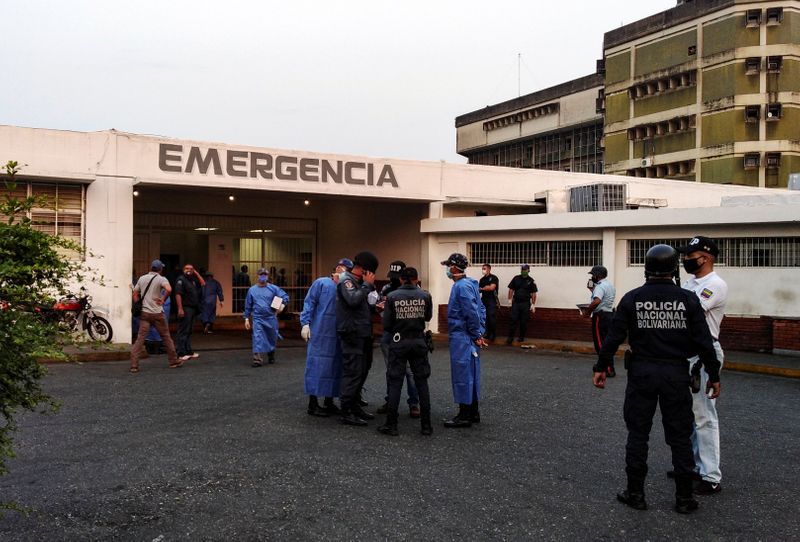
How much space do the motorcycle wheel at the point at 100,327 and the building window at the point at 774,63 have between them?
44567 millimetres

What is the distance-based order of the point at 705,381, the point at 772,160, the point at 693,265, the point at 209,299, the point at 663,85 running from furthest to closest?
the point at 663,85, the point at 772,160, the point at 209,299, the point at 693,265, the point at 705,381

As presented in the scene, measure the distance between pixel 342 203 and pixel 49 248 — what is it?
19.6 m

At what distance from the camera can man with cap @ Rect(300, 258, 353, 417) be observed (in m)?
8.18

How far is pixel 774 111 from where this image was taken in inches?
1750

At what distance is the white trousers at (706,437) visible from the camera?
5.38 meters

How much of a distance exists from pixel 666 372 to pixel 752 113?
46.8 m

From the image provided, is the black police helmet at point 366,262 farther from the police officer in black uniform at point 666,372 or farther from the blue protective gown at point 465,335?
the police officer in black uniform at point 666,372

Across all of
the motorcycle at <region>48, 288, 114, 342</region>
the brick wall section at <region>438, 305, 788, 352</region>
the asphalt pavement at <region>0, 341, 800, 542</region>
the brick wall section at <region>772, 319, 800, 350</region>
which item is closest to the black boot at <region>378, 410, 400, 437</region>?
the asphalt pavement at <region>0, 341, 800, 542</region>

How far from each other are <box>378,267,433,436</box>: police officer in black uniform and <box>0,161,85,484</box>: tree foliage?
408cm

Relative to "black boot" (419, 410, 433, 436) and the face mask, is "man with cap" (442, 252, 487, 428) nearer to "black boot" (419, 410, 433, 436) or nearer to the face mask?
"black boot" (419, 410, 433, 436)

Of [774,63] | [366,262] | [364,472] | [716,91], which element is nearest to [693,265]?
[364,472]

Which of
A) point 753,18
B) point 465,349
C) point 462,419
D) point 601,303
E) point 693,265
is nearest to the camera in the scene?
point 693,265

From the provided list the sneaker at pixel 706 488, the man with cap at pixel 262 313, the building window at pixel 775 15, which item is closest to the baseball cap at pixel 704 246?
the sneaker at pixel 706 488

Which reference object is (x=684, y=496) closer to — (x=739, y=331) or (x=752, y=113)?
(x=739, y=331)
